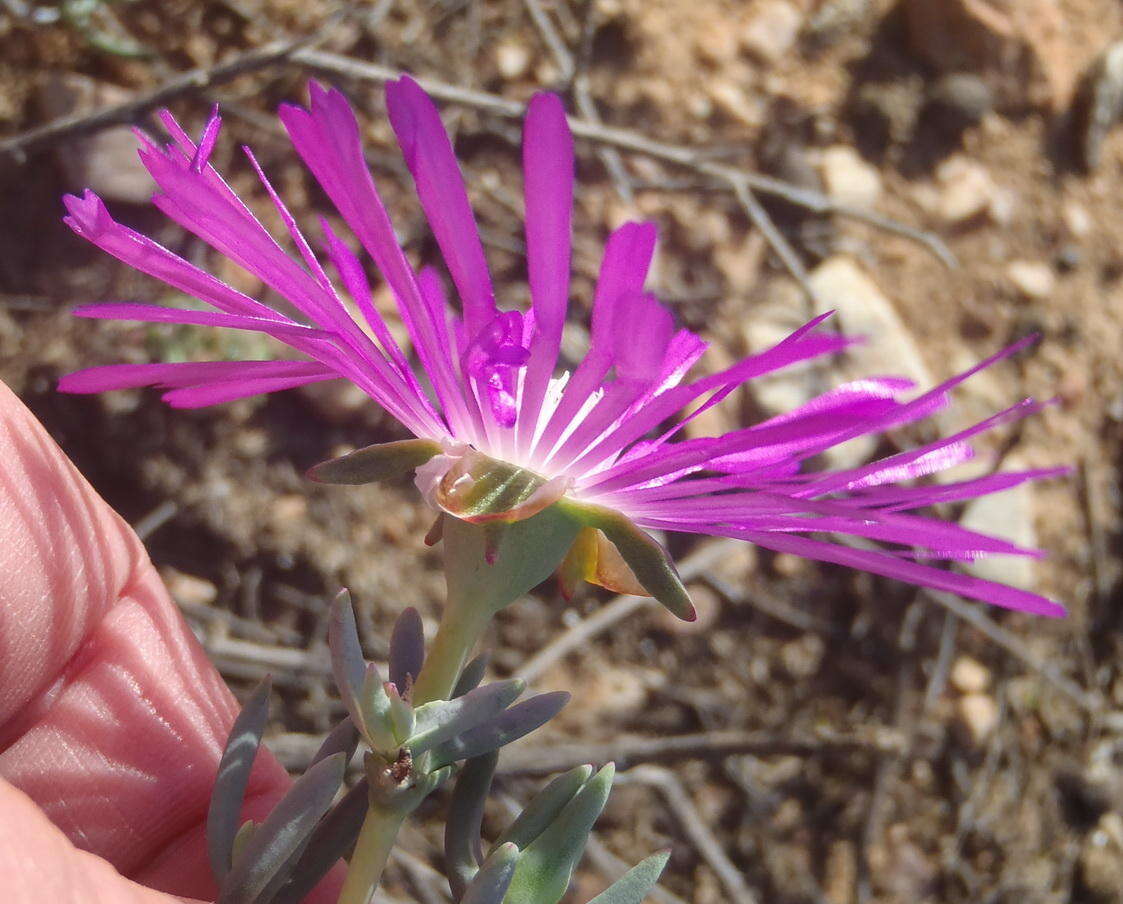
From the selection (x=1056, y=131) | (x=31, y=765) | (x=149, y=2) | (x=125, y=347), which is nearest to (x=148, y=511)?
(x=125, y=347)

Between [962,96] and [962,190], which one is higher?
Answer: [962,96]

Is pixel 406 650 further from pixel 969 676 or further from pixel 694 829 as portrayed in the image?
pixel 969 676

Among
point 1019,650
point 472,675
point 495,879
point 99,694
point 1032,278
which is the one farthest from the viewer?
point 1032,278

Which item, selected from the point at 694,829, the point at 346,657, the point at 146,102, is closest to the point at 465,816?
the point at 346,657

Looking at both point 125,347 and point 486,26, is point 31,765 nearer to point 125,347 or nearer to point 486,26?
point 125,347

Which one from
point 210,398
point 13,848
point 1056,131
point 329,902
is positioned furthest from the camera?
point 1056,131

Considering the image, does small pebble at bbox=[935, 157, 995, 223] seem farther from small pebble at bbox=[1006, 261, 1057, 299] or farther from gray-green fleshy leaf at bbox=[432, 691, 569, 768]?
gray-green fleshy leaf at bbox=[432, 691, 569, 768]
